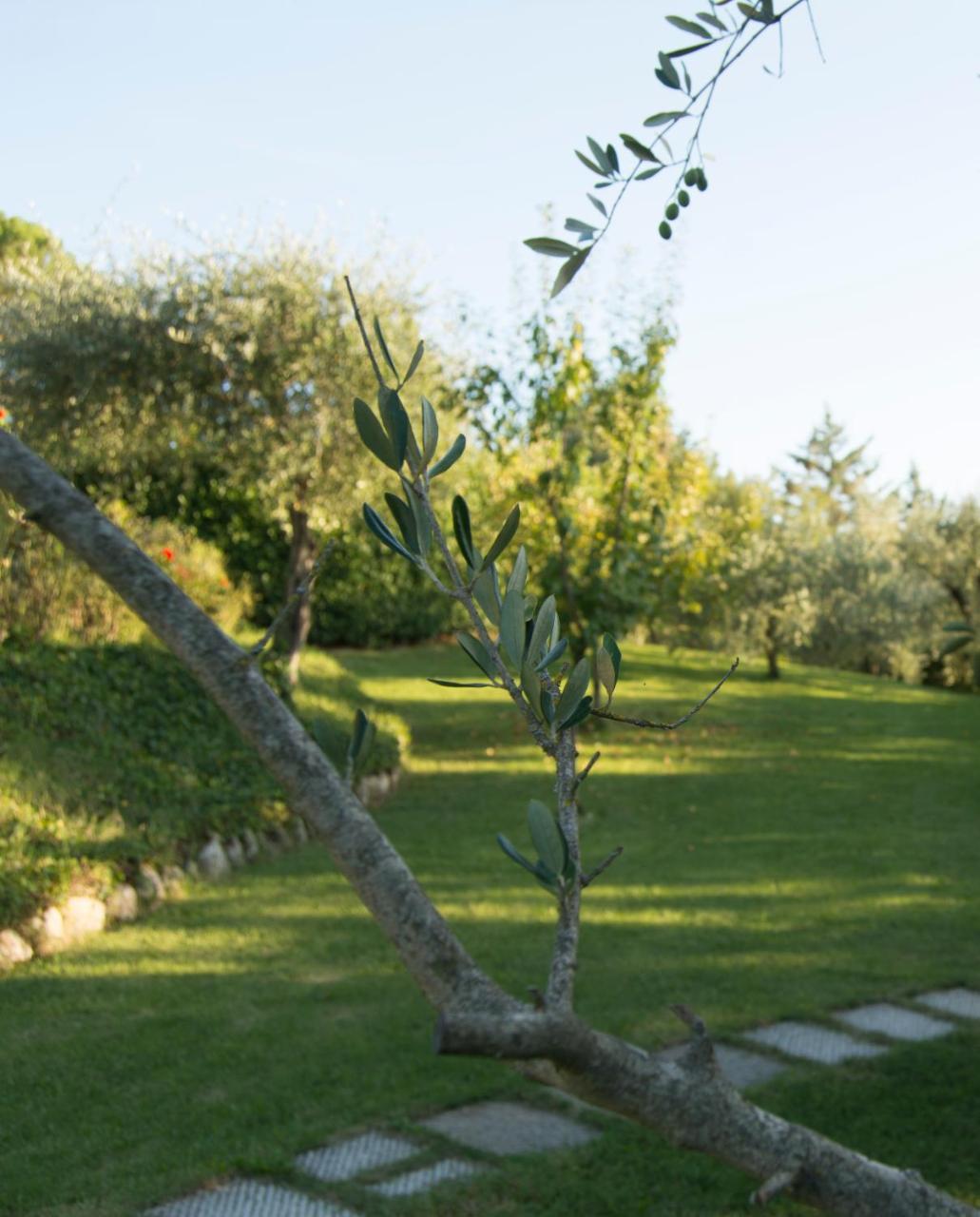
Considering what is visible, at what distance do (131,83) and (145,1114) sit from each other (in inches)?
269

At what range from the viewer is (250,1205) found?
3.91 m

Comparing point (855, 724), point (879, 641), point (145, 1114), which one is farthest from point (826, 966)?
point (879, 641)

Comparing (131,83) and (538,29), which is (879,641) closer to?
(131,83)

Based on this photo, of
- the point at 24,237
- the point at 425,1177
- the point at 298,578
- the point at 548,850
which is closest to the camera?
the point at 548,850

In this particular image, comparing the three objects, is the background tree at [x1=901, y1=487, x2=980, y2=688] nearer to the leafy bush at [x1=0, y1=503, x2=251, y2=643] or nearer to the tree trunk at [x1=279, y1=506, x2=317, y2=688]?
the tree trunk at [x1=279, y1=506, x2=317, y2=688]

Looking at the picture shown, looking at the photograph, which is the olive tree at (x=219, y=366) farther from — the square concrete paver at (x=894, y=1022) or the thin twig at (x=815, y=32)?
the thin twig at (x=815, y=32)

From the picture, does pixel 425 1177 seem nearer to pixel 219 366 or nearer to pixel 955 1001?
pixel 955 1001

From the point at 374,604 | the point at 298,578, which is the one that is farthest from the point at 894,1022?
the point at 374,604

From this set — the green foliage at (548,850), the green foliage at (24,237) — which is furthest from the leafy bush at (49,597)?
the green foliage at (24,237)

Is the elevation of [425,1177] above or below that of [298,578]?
below

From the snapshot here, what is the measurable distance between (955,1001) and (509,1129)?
8.61 ft

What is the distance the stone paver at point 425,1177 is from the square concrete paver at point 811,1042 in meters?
1.73

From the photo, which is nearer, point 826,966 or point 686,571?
point 826,966

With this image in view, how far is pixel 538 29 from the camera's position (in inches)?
156
